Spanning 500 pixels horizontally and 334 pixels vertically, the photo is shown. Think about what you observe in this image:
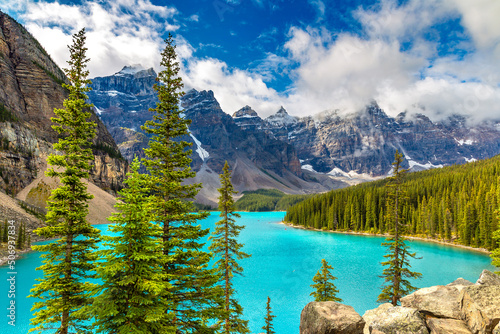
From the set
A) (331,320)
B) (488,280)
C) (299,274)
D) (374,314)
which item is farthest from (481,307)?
(299,274)

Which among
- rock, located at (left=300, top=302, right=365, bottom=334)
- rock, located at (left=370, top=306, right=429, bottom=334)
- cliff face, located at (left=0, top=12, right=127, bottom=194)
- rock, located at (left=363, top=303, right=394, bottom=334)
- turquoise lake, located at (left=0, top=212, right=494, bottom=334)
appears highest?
cliff face, located at (left=0, top=12, right=127, bottom=194)

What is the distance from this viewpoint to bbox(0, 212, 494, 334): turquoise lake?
3007cm

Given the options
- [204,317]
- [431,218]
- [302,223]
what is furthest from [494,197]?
[204,317]

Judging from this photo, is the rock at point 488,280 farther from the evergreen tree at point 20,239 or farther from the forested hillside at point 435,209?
the evergreen tree at point 20,239

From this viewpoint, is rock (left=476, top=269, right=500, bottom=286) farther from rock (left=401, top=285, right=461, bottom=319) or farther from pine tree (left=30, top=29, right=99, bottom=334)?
pine tree (left=30, top=29, right=99, bottom=334)

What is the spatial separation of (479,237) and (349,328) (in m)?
78.0

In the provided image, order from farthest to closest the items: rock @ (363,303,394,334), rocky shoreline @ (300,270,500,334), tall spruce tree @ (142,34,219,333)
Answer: rock @ (363,303,394,334), tall spruce tree @ (142,34,219,333), rocky shoreline @ (300,270,500,334)

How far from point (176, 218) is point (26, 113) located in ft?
515

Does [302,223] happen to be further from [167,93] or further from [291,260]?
[167,93]

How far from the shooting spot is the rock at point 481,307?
9.33 metres

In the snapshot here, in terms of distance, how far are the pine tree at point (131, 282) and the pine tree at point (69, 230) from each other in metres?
3.90

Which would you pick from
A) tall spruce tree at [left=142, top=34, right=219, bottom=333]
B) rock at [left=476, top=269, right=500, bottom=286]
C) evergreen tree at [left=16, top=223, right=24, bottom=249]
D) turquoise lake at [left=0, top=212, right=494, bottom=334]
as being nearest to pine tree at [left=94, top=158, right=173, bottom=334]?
tall spruce tree at [left=142, top=34, right=219, bottom=333]

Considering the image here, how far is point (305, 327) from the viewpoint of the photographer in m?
13.8

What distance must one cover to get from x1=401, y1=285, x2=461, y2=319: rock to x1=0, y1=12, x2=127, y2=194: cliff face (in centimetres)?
11394
